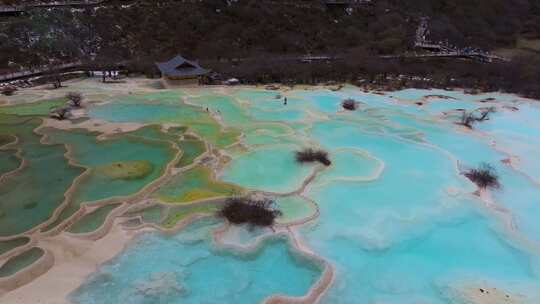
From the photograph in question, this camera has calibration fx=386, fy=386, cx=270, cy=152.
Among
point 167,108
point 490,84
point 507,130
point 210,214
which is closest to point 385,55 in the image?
point 490,84

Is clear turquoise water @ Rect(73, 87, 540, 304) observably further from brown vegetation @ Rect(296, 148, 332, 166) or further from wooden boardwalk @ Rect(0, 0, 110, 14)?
wooden boardwalk @ Rect(0, 0, 110, 14)

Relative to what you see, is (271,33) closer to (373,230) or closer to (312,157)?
(312,157)

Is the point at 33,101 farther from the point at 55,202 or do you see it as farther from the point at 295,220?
the point at 295,220

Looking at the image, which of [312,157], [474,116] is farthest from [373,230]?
[474,116]

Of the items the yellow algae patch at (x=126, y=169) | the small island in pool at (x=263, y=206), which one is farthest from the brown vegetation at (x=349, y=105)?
the yellow algae patch at (x=126, y=169)

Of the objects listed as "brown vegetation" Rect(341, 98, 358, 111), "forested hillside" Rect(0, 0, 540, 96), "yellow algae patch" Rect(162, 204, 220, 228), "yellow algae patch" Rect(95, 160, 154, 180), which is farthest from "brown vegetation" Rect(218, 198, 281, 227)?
"forested hillside" Rect(0, 0, 540, 96)

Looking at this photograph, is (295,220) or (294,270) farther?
(295,220)
